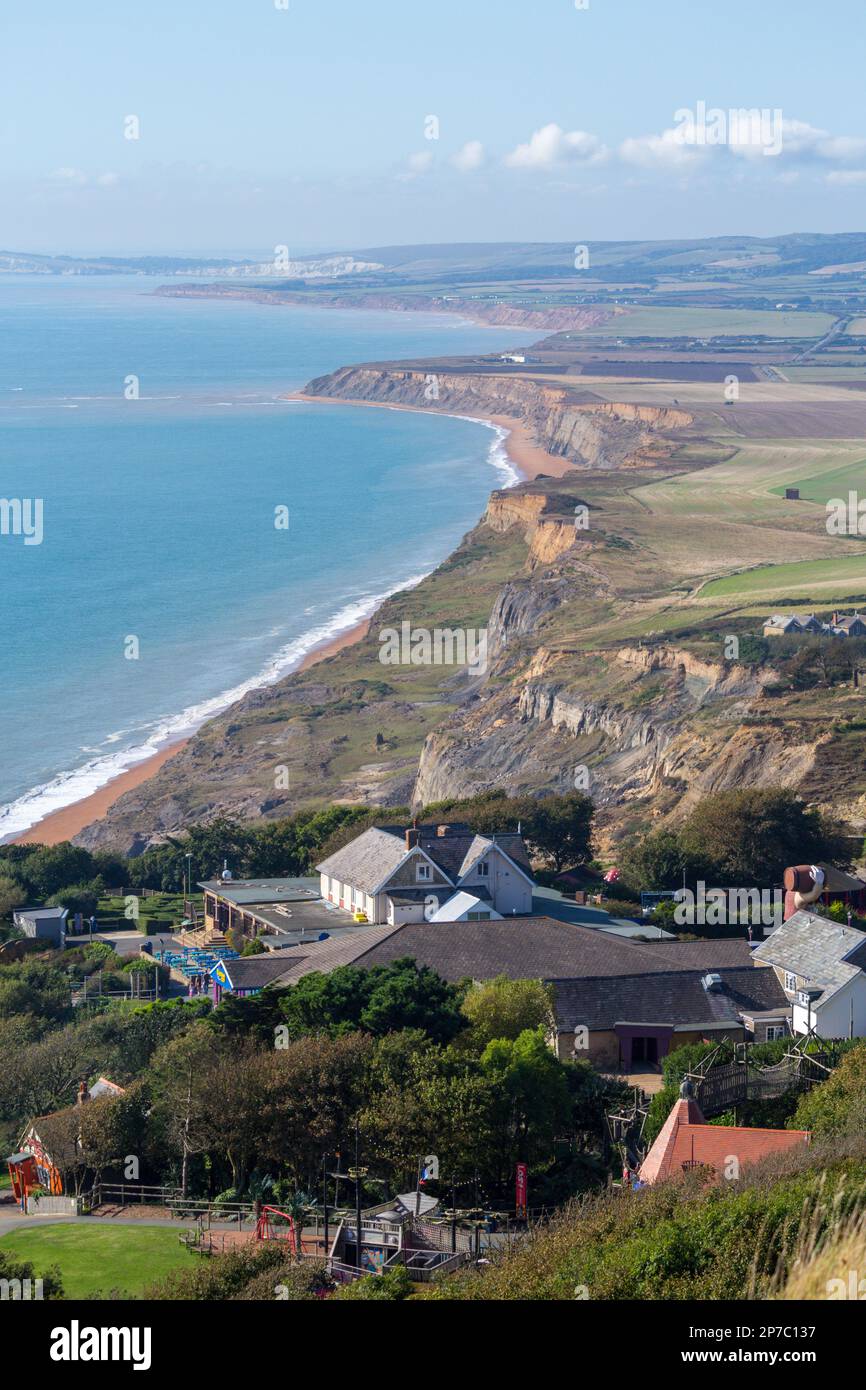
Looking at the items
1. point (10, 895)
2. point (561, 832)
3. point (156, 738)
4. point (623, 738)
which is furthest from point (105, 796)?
point (561, 832)

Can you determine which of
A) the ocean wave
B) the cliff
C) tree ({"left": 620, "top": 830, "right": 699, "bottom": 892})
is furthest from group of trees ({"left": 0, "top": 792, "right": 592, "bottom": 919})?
the ocean wave

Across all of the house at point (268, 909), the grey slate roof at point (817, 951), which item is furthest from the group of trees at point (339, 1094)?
the house at point (268, 909)

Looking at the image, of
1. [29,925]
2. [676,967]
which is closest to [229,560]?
[29,925]

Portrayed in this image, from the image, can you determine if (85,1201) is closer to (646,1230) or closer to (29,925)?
(646,1230)

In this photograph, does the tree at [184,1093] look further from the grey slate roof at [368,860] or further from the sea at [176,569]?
the sea at [176,569]

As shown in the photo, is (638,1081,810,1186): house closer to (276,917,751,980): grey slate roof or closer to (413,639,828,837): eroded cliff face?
(276,917,751,980): grey slate roof

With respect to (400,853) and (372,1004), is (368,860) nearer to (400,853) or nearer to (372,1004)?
(400,853)
